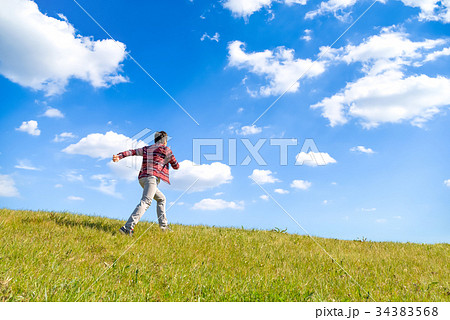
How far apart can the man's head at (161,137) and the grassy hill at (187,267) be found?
241 cm

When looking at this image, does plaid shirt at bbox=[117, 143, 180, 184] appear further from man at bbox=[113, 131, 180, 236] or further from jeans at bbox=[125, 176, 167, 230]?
jeans at bbox=[125, 176, 167, 230]

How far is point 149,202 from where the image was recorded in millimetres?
8867

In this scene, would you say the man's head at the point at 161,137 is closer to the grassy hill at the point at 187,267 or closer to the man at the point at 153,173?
the man at the point at 153,173

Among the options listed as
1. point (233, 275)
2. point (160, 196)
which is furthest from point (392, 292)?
point (160, 196)

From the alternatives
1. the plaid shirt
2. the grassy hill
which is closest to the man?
the plaid shirt

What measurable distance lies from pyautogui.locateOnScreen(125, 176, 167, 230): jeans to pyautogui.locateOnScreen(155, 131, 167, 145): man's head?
1090 mm

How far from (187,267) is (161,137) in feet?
14.4

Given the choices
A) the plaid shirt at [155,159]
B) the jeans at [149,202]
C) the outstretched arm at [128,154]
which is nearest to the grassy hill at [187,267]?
the jeans at [149,202]

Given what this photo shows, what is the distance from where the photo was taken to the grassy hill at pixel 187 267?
4.64m

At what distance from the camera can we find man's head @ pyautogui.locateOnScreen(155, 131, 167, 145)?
31.4 ft

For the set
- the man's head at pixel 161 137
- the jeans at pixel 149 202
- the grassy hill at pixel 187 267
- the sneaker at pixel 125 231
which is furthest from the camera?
the man's head at pixel 161 137

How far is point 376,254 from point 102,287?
7.47 m

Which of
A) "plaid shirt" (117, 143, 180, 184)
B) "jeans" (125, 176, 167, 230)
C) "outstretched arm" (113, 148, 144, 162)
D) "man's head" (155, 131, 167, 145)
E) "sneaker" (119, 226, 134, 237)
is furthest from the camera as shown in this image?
"man's head" (155, 131, 167, 145)
